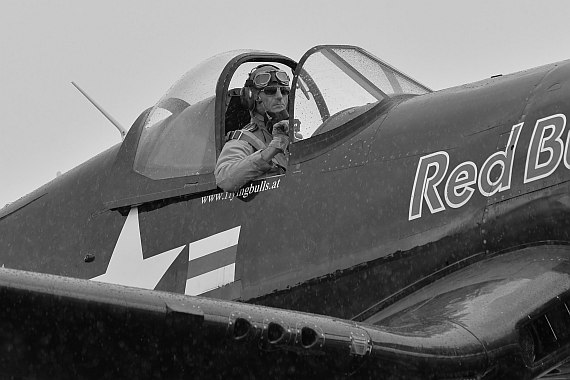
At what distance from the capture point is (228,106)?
7332mm

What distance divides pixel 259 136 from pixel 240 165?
1.71ft

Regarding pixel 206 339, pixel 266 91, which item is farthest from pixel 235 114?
pixel 206 339

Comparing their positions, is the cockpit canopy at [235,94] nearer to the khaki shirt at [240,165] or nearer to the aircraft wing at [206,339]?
the khaki shirt at [240,165]

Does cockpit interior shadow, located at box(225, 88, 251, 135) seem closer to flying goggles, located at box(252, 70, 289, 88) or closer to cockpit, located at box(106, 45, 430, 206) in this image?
cockpit, located at box(106, 45, 430, 206)

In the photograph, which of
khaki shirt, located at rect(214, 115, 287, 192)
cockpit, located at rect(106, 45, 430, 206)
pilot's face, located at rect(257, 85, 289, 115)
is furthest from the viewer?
pilot's face, located at rect(257, 85, 289, 115)

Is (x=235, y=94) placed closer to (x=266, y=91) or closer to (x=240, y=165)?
(x=266, y=91)

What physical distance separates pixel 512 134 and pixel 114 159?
3.11 meters

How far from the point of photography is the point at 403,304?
5.66 m

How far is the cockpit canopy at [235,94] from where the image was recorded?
6.63 meters

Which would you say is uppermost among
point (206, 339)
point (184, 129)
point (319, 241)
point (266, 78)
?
point (266, 78)

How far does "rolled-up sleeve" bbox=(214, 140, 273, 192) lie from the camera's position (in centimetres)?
636

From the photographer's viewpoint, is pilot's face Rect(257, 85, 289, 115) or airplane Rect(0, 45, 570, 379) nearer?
airplane Rect(0, 45, 570, 379)

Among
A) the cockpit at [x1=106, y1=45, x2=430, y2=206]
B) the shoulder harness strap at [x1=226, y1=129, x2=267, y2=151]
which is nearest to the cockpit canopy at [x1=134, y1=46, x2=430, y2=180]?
the cockpit at [x1=106, y1=45, x2=430, y2=206]

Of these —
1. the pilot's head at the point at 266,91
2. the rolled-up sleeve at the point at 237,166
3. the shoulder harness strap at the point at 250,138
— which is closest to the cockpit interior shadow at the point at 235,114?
the pilot's head at the point at 266,91
